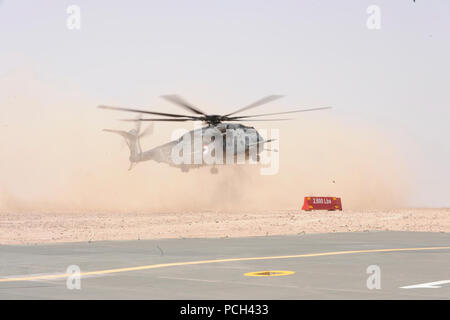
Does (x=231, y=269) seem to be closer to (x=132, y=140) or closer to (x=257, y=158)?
(x=257, y=158)

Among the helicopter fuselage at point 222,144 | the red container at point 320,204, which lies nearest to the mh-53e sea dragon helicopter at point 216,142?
the helicopter fuselage at point 222,144

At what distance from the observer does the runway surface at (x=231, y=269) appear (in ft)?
44.3

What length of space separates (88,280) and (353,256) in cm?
812

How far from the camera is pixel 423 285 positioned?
14.3m

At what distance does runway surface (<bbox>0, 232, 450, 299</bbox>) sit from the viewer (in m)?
13.5

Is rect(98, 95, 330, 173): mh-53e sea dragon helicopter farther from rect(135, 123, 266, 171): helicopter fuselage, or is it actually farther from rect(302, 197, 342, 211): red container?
rect(302, 197, 342, 211): red container

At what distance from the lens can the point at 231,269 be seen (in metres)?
17.6

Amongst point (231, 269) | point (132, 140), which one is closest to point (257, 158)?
point (132, 140)

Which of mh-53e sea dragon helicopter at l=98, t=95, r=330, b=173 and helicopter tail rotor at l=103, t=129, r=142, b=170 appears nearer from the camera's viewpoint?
mh-53e sea dragon helicopter at l=98, t=95, r=330, b=173

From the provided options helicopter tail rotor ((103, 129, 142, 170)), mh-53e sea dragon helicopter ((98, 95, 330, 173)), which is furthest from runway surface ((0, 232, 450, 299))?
helicopter tail rotor ((103, 129, 142, 170))

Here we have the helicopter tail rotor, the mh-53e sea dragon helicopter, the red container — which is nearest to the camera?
the mh-53e sea dragon helicopter

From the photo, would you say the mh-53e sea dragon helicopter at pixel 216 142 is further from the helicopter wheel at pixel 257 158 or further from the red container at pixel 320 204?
the red container at pixel 320 204

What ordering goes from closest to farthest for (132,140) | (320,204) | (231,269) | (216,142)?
(231,269)
(216,142)
(132,140)
(320,204)
